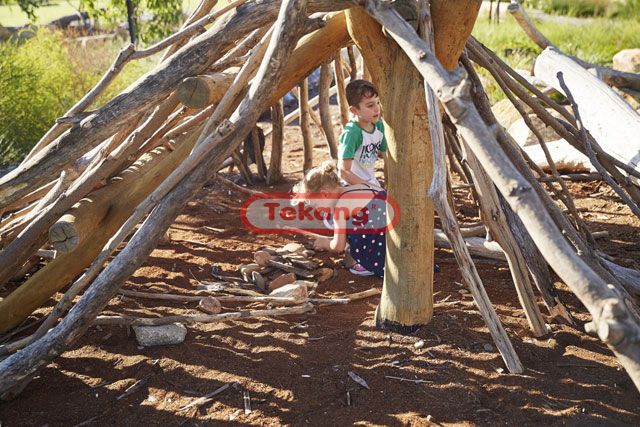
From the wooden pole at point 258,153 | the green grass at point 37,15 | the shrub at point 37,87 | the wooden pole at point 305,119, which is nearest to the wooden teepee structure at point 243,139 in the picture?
the wooden pole at point 305,119

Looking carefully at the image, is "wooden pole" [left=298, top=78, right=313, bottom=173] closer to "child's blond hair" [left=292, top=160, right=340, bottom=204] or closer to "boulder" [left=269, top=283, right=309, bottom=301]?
"child's blond hair" [left=292, top=160, right=340, bottom=204]

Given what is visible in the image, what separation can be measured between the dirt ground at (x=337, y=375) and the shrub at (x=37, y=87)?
3.71m

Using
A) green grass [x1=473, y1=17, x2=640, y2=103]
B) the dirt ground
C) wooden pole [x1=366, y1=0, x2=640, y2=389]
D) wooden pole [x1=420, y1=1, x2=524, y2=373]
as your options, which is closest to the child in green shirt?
the dirt ground

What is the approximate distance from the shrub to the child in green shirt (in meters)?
3.48

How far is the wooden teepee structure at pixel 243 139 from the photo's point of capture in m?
2.57

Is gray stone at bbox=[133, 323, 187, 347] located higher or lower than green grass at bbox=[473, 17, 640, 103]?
lower

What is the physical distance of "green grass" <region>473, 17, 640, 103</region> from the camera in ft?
29.4

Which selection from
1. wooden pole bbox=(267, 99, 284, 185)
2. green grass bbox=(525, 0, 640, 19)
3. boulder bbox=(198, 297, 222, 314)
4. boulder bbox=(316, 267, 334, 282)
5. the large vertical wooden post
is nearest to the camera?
the large vertical wooden post

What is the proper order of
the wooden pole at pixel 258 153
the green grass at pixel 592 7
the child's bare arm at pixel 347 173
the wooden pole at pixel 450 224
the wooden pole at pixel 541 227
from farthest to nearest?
the green grass at pixel 592 7
the wooden pole at pixel 258 153
the child's bare arm at pixel 347 173
the wooden pole at pixel 450 224
the wooden pole at pixel 541 227

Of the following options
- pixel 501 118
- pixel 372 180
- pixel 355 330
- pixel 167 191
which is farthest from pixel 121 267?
pixel 501 118

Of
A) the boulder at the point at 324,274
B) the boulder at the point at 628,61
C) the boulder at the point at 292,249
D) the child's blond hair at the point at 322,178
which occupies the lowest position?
the boulder at the point at 324,274

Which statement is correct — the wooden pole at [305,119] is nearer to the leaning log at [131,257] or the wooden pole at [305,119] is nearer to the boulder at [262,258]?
the boulder at [262,258]

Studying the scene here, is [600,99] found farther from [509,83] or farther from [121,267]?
[121,267]

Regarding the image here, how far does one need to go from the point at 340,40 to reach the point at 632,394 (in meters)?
1.99
